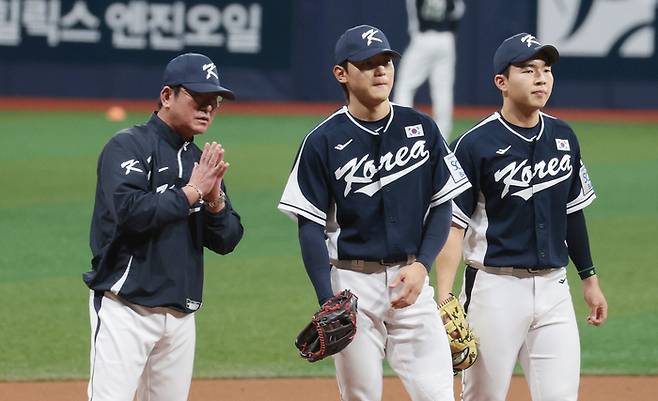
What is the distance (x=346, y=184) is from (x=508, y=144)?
0.75 m

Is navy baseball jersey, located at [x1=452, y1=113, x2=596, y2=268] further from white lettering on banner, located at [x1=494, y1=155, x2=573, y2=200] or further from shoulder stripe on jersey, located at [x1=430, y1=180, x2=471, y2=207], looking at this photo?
shoulder stripe on jersey, located at [x1=430, y1=180, x2=471, y2=207]

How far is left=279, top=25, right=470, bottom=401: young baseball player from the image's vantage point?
4629 mm

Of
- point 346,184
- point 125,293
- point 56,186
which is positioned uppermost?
point 346,184

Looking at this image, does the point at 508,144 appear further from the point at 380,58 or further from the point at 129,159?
the point at 129,159

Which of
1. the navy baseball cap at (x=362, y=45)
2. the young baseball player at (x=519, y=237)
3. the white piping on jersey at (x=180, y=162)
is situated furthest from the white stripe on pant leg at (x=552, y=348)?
the white piping on jersey at (x=180, y=162)

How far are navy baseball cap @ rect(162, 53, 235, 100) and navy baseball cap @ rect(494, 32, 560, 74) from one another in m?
1.16

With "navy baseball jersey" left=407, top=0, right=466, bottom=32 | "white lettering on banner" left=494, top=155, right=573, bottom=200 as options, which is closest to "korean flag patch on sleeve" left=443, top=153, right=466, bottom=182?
"white lettering on banner" left=494, top=155, right=573, bottom=200

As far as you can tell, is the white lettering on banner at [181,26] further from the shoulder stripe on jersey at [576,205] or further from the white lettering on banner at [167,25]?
the shoulder stripe on jersey at [576,205]

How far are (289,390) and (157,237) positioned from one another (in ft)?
8.28

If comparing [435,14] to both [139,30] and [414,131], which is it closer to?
[139,30]

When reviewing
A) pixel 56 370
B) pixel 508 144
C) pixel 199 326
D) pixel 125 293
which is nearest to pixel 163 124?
pixel 125 293

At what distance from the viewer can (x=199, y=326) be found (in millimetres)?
8062

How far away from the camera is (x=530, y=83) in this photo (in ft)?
16.4

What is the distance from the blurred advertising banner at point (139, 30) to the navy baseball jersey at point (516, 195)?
14.7 meters
